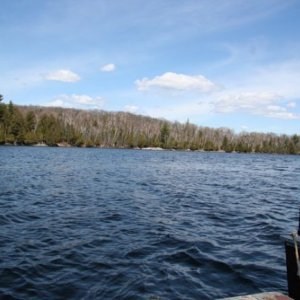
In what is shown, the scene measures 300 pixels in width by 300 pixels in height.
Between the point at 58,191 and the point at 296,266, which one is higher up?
the point at 296,266

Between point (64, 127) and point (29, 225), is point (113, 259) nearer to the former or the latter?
point (29, 225)

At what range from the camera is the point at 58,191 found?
2541 cm

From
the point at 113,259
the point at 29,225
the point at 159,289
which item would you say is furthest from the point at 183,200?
the point at 159,289

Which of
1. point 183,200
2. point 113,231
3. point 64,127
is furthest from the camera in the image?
point 64,127

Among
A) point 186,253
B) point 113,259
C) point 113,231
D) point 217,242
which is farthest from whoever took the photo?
point 113,231

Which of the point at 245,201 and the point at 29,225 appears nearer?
the point at 29,225

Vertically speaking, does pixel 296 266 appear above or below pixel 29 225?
above

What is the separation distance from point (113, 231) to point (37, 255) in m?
3.96

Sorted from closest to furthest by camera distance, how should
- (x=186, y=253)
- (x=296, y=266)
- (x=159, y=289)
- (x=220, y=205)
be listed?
(x=296, y=266)
(x=159, y=289)
(x=186, y=253)
(x=220, y=205)

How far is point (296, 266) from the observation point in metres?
6.70

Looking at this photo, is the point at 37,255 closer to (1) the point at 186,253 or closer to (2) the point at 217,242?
(1) the point at 186,253

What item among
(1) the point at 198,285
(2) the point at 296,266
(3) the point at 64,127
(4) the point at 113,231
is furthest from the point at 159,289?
(3) the point at 64,127

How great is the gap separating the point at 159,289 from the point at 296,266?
3.87 meters

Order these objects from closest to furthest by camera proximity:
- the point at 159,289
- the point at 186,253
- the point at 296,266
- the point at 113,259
A: the point at 296,266, the point at 159,289, the point at 113,259, the point at 186,253
